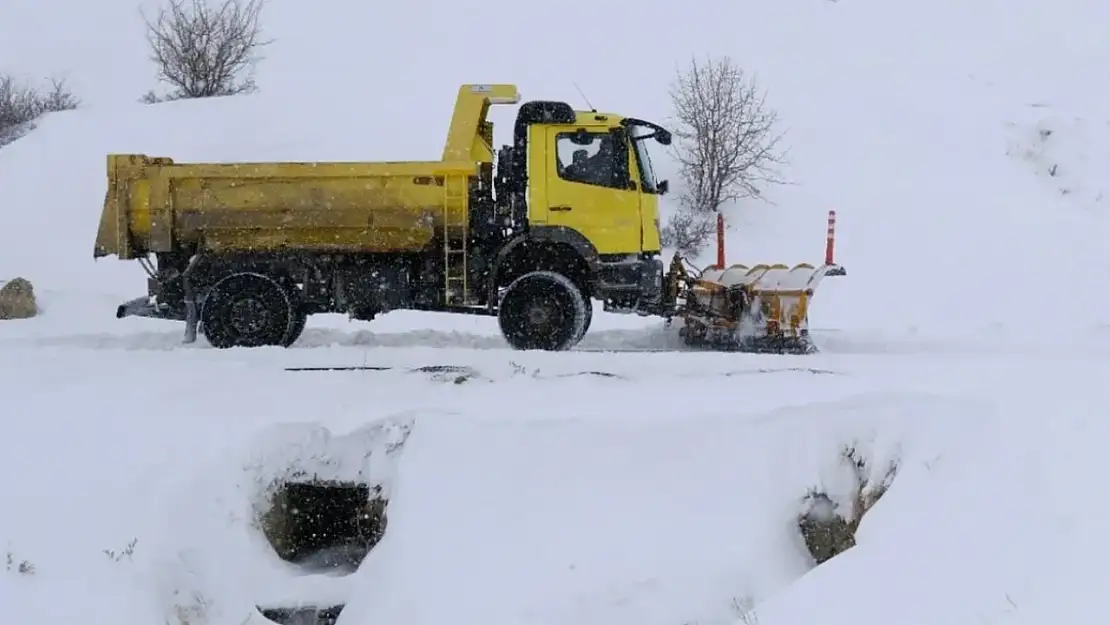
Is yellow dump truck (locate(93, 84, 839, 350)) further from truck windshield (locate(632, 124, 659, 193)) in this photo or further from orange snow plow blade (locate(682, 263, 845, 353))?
orange snow plow blade (locate(682, 263, 845, 353))

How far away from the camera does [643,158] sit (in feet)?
35.9

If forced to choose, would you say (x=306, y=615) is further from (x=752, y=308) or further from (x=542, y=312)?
(x=752, y=308)

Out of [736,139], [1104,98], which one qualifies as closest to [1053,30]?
[1104,98]

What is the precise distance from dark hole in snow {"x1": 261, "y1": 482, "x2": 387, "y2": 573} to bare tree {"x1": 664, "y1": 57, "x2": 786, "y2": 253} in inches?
501

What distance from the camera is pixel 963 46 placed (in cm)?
3011

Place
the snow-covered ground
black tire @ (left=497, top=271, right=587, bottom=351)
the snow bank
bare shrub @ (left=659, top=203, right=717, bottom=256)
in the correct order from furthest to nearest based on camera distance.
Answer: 1. bare shrub @ (left=659, top=203, right=717, bottom=256)
2. black tire @ (left=497, top=271, right=587, bottom=351)
3. the snow bank
4. the snow-covered ground

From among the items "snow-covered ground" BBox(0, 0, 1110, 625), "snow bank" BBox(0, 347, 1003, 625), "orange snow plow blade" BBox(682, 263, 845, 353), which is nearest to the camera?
"snow-covered ground" BBox(0, 0, 1110, 625)

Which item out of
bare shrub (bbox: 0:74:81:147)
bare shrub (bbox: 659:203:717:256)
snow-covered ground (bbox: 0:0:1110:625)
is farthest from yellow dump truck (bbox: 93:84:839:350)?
bare shrub (bbox: 0:74:81:147)

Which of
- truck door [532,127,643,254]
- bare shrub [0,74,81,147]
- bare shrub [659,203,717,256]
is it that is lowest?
bare shrub [659,203,717,256]

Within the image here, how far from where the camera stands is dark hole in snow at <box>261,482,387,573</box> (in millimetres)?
7508

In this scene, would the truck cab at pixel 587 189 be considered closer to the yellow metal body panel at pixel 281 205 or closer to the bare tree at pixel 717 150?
the yellow metal body panel at pixel 281 205

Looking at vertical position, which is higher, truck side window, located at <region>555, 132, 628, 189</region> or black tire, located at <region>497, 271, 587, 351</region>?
truck side window, located at <region>555, 132, 628, 189</region>

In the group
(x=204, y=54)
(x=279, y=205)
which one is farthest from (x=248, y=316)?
(x=204, y=54)

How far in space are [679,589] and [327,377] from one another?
345 cm
